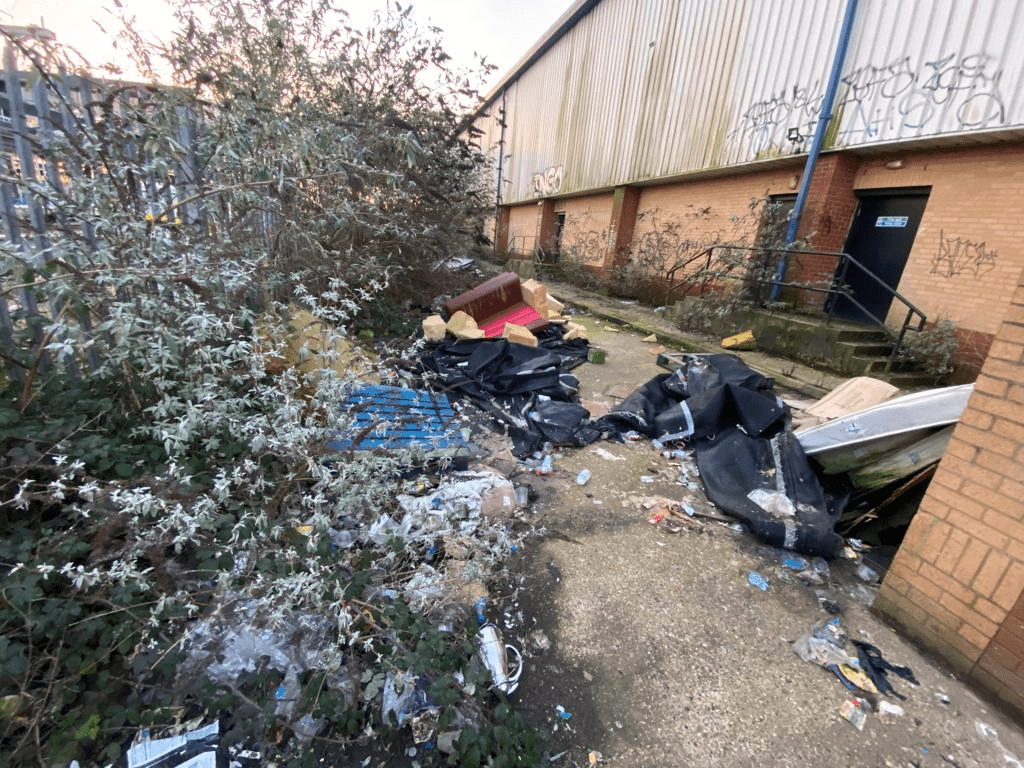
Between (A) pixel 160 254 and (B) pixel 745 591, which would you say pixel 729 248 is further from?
(A) pixel 160 254

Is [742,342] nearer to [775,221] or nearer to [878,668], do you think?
[775,221]

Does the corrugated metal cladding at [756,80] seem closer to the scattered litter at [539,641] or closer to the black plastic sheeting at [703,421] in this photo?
the black plastic sheeting at [703,421]

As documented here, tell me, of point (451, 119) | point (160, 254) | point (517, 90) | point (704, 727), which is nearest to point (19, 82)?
point (160, 254)

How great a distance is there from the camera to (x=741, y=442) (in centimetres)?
312

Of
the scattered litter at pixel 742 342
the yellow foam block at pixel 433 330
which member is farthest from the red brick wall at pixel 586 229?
the yellow foam block at pixel 433 330

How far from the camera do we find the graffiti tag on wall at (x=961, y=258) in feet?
17.8

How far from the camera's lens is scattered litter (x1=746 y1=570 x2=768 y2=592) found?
2180 mm

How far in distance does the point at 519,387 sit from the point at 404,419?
159 centimetres

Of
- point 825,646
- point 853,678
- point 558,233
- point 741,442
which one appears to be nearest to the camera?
point 853,678

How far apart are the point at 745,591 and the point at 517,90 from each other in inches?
853

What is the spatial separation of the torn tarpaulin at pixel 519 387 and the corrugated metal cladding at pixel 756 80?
18.6ft

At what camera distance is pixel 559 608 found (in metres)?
1.98

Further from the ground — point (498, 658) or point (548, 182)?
point (548, 182)

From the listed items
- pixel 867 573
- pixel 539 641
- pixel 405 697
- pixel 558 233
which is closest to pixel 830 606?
pixel 867 573
